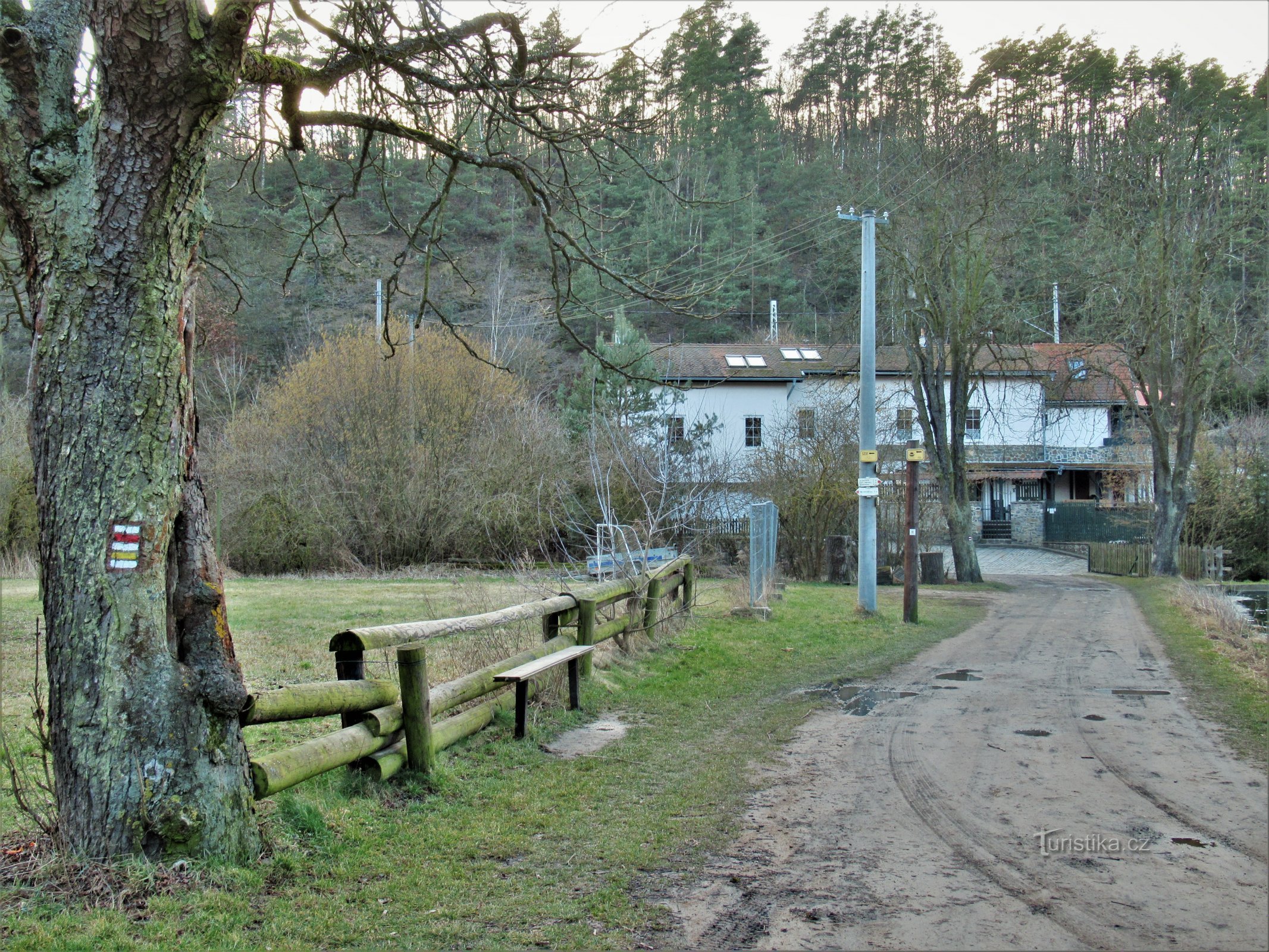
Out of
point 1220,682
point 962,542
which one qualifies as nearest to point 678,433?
point 962,542

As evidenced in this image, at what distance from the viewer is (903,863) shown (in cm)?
483

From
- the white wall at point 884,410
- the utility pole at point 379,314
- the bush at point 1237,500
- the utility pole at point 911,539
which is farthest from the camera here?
the bush at point 1237,500

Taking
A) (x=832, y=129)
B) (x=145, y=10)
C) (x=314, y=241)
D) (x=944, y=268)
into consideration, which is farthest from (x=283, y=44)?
(x=832, y=129)

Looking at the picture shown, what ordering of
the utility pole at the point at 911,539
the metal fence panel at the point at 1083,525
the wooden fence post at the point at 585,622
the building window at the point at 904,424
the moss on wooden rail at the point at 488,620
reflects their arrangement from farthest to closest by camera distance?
1. the metal fence panel at the point at 1083,525
2. the building window at the point at 904,424
3. the utility pole at the point at 911,539
4. the wooden fence post at the point at 585,622
5. the moss on wooden rail at the point at 488,620

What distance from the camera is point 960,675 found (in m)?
11.1

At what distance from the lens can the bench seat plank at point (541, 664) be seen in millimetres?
7199

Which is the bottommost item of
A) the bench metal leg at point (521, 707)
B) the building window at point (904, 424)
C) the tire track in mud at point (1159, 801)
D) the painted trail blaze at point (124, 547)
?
the tire track in mud at point (1159, 801)

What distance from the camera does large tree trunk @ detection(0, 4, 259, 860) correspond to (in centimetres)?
425

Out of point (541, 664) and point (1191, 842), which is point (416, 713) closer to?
point (541, 664)

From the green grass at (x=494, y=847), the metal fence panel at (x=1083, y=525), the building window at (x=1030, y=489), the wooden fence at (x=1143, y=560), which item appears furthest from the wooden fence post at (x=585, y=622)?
the building window at (x=1030, y=489)

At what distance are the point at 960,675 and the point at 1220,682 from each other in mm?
2549

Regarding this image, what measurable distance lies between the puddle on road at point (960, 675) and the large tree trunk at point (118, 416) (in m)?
8.25

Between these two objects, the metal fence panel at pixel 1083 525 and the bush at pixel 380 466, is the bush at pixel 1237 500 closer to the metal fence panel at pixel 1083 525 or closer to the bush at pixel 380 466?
the metal fence panel at pixel 1083 525

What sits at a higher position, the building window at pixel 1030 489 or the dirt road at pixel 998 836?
the building window at pixel 1030 489
